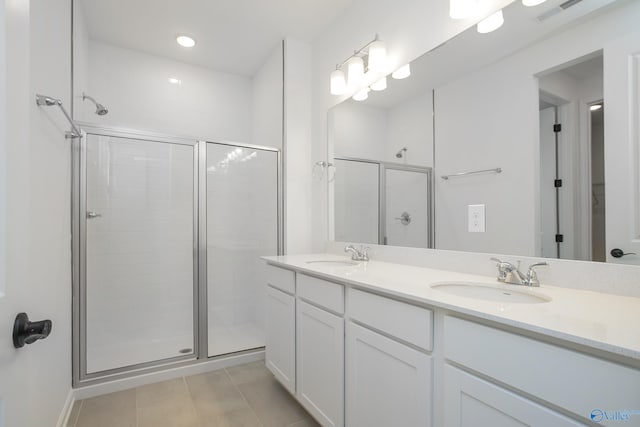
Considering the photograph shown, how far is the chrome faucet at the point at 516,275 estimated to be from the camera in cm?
118

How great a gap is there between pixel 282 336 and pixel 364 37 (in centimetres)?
209

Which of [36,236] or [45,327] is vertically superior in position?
[36,236]

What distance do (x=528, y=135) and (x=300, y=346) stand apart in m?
1.53

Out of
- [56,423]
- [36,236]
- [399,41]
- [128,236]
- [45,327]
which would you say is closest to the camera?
[45,327]

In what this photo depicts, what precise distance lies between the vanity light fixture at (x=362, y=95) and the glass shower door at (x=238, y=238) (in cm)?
91

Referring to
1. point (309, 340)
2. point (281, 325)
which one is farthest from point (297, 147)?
point (309, 340)

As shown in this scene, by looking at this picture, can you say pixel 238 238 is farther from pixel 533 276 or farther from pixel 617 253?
pixel 617 253

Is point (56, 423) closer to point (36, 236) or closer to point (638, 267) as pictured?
point (36, 236)

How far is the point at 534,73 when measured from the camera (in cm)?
130

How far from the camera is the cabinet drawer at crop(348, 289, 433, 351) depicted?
3.34ft

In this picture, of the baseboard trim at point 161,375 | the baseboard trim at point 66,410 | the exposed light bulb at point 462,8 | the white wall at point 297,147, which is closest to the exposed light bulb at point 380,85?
the exposed light bulb at point 462,8

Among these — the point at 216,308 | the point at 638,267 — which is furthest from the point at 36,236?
the point at 638,267

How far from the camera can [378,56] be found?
76.9 inches

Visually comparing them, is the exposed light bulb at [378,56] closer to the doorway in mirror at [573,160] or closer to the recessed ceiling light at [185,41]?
the doorway in mirror at [573,160]
